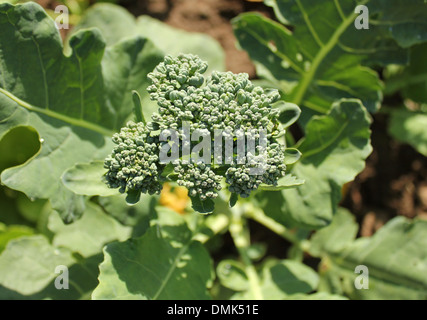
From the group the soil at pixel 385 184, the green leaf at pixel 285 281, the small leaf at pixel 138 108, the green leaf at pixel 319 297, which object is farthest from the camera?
the soil at pixel 385 184

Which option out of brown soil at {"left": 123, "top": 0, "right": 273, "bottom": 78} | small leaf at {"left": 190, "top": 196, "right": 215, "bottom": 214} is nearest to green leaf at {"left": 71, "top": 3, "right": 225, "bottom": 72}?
brown soil at {"left": 123, "top": 0, "right": 273, "bottom": 78}

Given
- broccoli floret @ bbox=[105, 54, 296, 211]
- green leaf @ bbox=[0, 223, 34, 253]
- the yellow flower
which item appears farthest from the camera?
the yellow flower

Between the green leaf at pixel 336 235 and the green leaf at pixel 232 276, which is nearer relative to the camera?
the green leaf at pixel 232 276

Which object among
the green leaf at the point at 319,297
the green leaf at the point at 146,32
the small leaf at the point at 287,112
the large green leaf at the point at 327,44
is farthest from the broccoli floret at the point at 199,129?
the green leaf at the point at 146,32

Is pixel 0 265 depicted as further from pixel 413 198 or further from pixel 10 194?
pixel 413 198

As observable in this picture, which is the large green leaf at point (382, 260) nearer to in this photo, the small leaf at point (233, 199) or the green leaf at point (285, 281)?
the green leaf at point (285, 281)

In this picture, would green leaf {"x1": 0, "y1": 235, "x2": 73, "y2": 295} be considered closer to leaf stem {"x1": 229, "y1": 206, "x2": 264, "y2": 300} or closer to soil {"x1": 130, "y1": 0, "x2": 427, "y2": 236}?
leaf stem {"x1": 229, "y1": 206, "x2": 264, "y2": 300}

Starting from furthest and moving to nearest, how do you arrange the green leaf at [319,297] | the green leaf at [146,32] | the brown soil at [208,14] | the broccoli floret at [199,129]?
the brown soil at [208,14]
the green leaf at [146,32]
the green leaf at [319,297]
the broccoli floret at [199,129]

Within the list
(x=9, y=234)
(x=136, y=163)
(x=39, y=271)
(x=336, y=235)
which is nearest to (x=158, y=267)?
(x=136, y=163)
